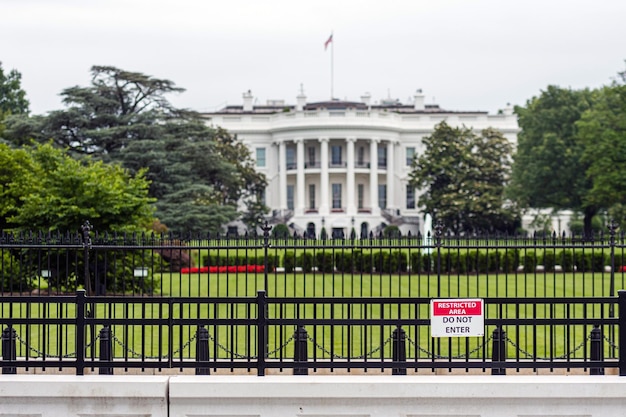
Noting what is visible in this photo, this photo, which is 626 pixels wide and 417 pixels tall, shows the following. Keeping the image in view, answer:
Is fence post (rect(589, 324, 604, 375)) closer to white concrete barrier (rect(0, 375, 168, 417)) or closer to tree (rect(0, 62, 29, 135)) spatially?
white concrete barrier (rect(0, 375, 168, 417))

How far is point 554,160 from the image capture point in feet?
176

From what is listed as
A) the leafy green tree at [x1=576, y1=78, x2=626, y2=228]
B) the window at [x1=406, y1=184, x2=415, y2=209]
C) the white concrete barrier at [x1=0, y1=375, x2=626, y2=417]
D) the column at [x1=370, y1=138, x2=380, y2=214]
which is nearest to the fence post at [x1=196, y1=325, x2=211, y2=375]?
the white concrete barrier at [x1=0, y1=375, x2=626, y2=417]

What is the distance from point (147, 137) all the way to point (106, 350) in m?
35.6

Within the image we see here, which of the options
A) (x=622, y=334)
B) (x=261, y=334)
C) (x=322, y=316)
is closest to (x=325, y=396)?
(x=261, y=334)

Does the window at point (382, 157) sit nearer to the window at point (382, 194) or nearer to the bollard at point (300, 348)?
the window at point (382, 194)

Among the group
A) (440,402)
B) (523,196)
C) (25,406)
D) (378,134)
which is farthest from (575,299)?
(378,134)

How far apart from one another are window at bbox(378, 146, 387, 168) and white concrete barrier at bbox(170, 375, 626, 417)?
66.4 meters

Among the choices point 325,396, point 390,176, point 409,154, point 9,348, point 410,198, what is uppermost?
point 409,154

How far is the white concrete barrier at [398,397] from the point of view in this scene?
24.8ft

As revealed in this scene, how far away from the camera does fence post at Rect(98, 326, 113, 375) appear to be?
330 inches

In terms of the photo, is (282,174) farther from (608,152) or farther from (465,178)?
(608,152)

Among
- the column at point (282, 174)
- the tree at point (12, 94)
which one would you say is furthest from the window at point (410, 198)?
the tree at point (12, 94)

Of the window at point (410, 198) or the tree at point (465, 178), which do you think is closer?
the tree at point (465, 178)

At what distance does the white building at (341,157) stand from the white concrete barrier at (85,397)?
60.9 m
